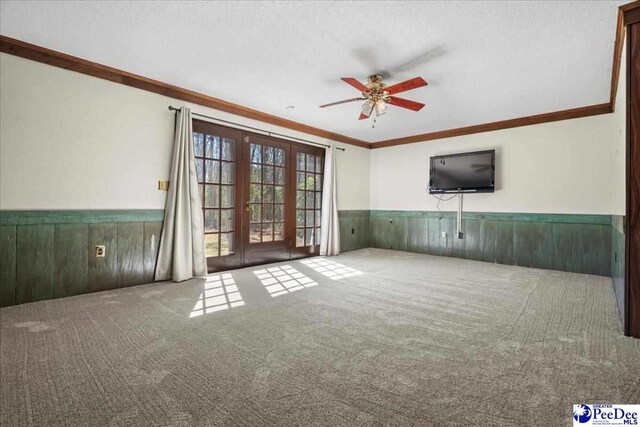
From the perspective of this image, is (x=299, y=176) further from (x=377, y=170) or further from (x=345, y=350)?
(x=345, y=350)

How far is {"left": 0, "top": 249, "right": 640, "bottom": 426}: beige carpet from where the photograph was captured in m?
1.44

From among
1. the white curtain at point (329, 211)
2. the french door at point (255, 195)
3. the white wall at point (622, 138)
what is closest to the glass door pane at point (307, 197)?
the french door at point (255, 195)

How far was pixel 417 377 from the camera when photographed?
5.68 feet

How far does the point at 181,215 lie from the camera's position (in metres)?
3.90

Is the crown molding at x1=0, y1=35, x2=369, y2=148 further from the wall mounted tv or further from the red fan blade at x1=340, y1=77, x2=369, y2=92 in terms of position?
the wall mounted tv

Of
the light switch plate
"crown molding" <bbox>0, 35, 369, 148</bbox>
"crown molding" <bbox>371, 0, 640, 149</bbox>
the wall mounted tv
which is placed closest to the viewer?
"crown molding" <bbox>371, 0, 640, 149</bbox>

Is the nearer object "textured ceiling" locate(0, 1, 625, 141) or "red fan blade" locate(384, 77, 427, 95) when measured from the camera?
"textured ceiling" locate(0, 1, 625, 141)

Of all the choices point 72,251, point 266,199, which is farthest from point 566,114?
point 72,251

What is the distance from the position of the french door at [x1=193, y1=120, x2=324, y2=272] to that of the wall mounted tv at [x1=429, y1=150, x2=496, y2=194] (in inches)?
86.5

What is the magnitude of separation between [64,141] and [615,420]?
4.64 metres

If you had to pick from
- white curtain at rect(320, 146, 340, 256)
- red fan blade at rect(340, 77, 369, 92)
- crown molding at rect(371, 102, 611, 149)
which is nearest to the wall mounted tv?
crown molding at rect(371, 102, 611, 149)

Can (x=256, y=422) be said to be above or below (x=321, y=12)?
below

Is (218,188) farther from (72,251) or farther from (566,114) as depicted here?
(566,114)

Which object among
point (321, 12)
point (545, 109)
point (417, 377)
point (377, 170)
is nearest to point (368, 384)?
point (417, 377)
